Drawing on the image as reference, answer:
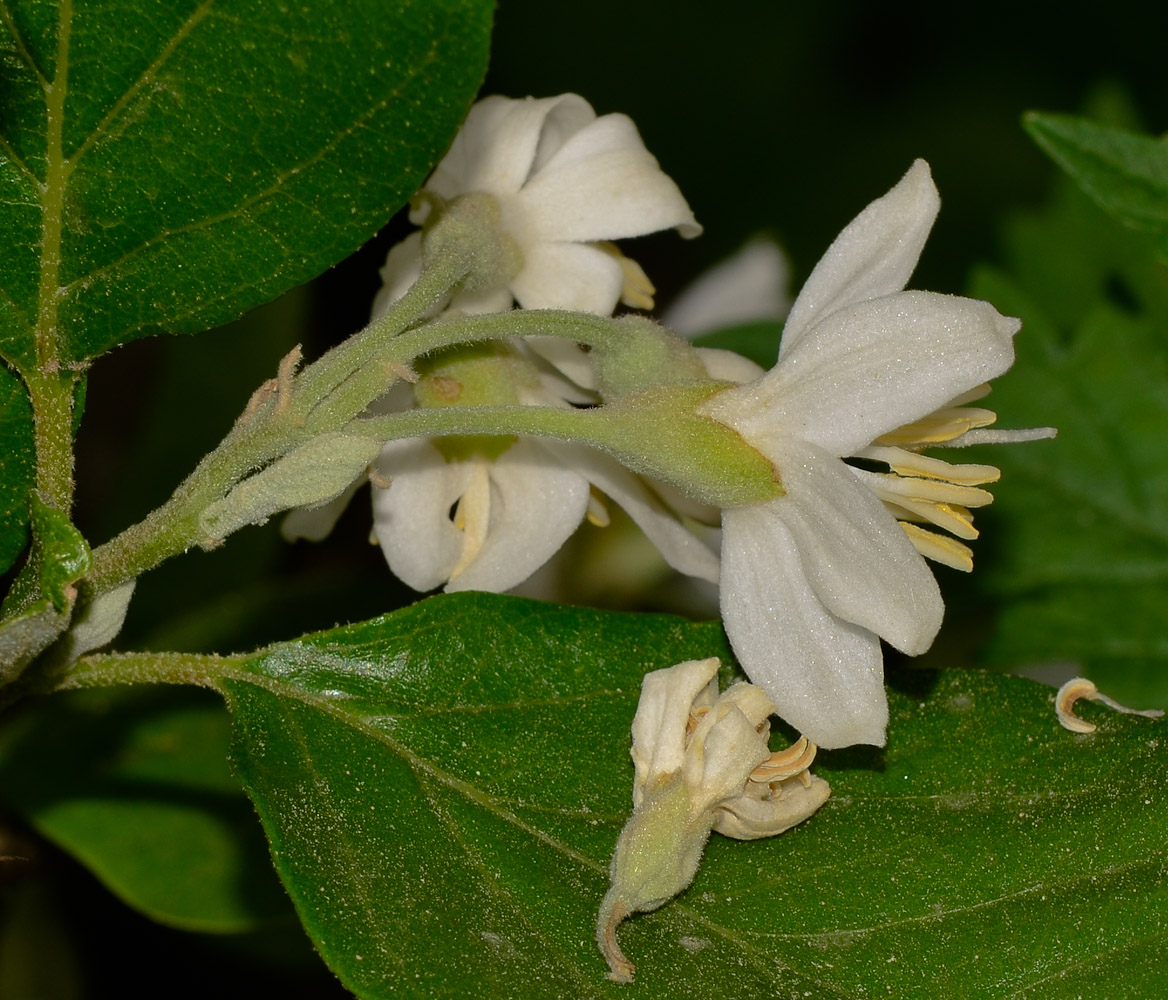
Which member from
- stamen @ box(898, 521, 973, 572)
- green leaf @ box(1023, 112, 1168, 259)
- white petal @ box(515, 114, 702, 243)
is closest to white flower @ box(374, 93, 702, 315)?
white petal @ box(515, 114, 702, 243)

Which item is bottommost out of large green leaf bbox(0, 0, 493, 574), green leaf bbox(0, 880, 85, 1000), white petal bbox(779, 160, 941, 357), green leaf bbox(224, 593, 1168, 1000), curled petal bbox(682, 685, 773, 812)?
green leaf bbox(0, 880, 85, 1000)

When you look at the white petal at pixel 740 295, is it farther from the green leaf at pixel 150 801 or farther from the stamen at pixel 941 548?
the stamen at pixel 941 548

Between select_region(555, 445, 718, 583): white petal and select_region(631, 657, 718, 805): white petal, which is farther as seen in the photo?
select_region(555, 445, 718, 583): white petal

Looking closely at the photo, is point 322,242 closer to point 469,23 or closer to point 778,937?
point 469,23

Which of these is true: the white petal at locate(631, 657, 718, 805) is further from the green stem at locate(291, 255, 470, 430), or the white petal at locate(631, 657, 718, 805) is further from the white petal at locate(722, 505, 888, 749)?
the green stem at locate(291, 255, 470, 430)

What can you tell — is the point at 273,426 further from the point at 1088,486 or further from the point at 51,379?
the point at 1088,486

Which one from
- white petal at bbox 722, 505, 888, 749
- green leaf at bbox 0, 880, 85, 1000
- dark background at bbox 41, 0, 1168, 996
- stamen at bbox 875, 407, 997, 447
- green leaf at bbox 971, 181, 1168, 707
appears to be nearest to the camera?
white petal at bbox 722, 505, 888, 749
